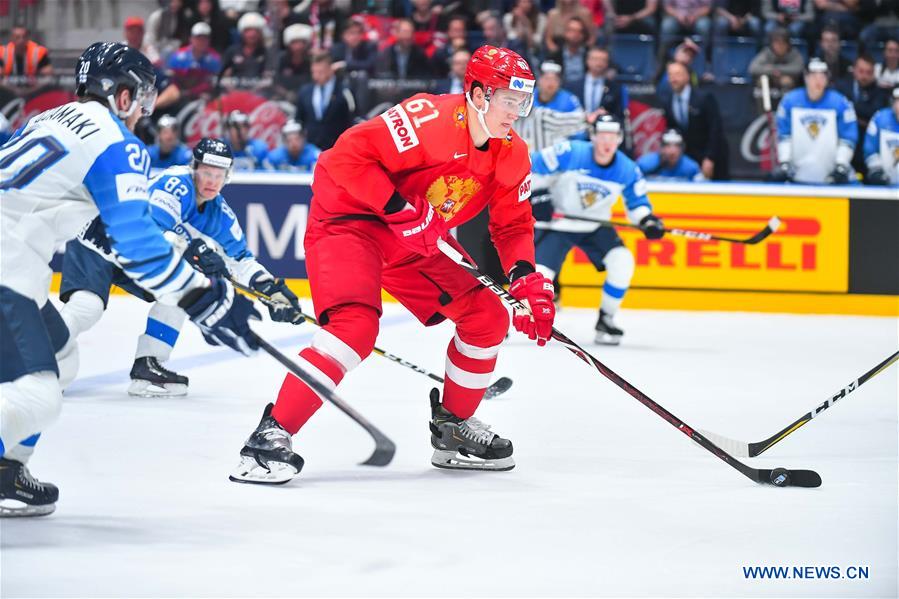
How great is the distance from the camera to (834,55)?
8.34 metres

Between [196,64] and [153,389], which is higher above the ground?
[196,64]

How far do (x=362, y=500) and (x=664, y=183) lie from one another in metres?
4.77

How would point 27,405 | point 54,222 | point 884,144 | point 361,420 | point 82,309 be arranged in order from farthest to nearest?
point 884,144, point 82,309, point 361,420, point 54,222, point 27,405

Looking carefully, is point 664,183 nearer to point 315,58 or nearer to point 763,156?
point 763,156

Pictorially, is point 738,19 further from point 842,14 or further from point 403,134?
point 403,134

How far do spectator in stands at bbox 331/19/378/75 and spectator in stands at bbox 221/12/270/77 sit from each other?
49 cm

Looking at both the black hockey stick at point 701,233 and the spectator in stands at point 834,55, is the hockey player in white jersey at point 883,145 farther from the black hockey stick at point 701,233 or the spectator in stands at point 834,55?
the black hockey stick at point 701,233

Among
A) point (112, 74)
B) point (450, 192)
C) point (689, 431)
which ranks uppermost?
point (112, 74)

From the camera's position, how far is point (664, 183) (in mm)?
7613

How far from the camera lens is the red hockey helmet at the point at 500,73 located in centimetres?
340

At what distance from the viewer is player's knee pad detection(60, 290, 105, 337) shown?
4.54m

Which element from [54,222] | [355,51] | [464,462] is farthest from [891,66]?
[54,222]

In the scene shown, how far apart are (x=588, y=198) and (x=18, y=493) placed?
13.9ft

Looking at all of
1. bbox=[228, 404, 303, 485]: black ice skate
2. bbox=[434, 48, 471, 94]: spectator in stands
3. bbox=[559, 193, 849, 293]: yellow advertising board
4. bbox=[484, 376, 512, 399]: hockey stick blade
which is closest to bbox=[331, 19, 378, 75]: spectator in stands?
bbox=[434, 48, 471, 94]: spectator in stands
